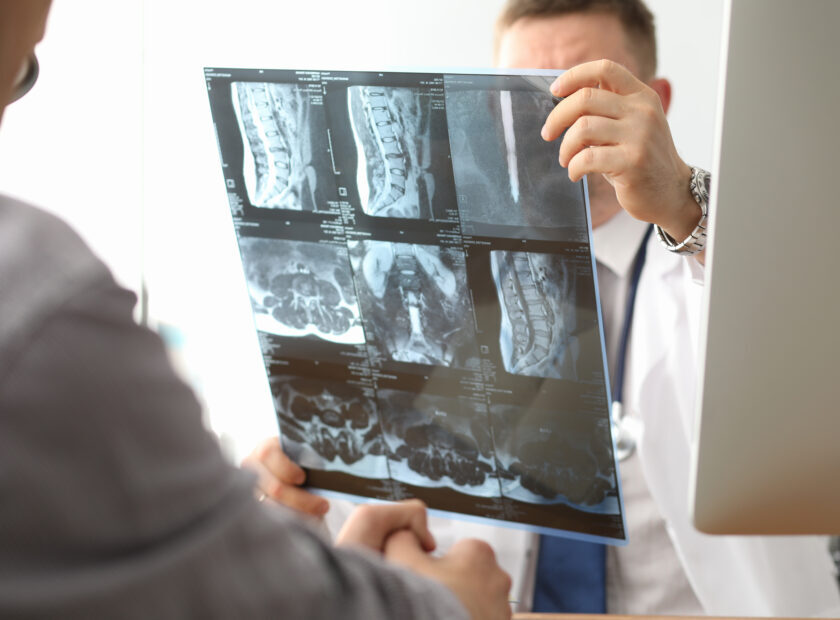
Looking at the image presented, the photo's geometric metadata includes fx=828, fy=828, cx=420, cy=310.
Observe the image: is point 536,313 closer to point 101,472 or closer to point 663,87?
point 101,472

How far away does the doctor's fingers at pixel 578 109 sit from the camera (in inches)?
26.2

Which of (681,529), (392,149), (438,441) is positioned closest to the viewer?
(392,149)

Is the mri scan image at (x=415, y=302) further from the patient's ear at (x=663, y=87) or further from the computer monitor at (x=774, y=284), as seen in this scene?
the patient's ear at (x=663, y=87)

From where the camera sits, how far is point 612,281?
1227 millimetres

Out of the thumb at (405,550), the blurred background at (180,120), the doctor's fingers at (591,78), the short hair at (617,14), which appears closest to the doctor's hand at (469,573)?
the thumb at (405,550)

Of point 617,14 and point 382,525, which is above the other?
point 617,14

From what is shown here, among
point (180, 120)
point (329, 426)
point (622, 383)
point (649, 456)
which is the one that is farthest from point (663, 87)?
point (180, 120)

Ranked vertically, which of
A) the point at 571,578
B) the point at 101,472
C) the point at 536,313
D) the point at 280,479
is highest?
the point at 101,472

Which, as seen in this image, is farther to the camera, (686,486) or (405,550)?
(686,486)

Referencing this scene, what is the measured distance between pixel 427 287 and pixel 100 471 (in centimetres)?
48

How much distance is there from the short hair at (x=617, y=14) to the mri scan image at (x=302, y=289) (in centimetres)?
67

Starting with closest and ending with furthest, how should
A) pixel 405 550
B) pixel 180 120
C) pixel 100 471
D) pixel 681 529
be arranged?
pixel 100 471 → pixel 405 550 → pixel 681 529 → pixel 180 120

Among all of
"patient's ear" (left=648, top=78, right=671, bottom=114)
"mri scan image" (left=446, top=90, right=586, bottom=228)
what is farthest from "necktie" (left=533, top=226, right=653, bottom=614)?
"patient's ear" (left=648, top=78, right=671, bottom=114)

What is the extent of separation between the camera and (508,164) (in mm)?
704
